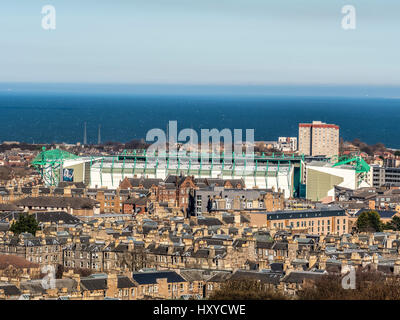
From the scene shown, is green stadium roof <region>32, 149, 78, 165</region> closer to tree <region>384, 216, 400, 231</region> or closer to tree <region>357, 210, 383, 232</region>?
tree <region>357, 210, 383, 232</region>

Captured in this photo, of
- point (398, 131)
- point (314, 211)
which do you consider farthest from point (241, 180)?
point (398, 131)

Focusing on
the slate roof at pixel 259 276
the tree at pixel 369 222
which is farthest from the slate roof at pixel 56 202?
the slate roof at pixel 259 276

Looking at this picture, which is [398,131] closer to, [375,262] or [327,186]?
[327,186]

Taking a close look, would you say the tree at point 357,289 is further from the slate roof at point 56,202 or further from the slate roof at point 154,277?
the slate roof at point 56,202

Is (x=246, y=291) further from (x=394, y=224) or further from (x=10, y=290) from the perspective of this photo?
(x=394, y=224)

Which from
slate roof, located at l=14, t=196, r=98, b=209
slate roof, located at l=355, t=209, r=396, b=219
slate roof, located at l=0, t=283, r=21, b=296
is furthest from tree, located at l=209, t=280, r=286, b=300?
slate roof, located at l=355, t=209, r=396, b=219

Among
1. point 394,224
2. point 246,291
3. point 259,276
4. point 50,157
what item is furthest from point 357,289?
point 50,157
